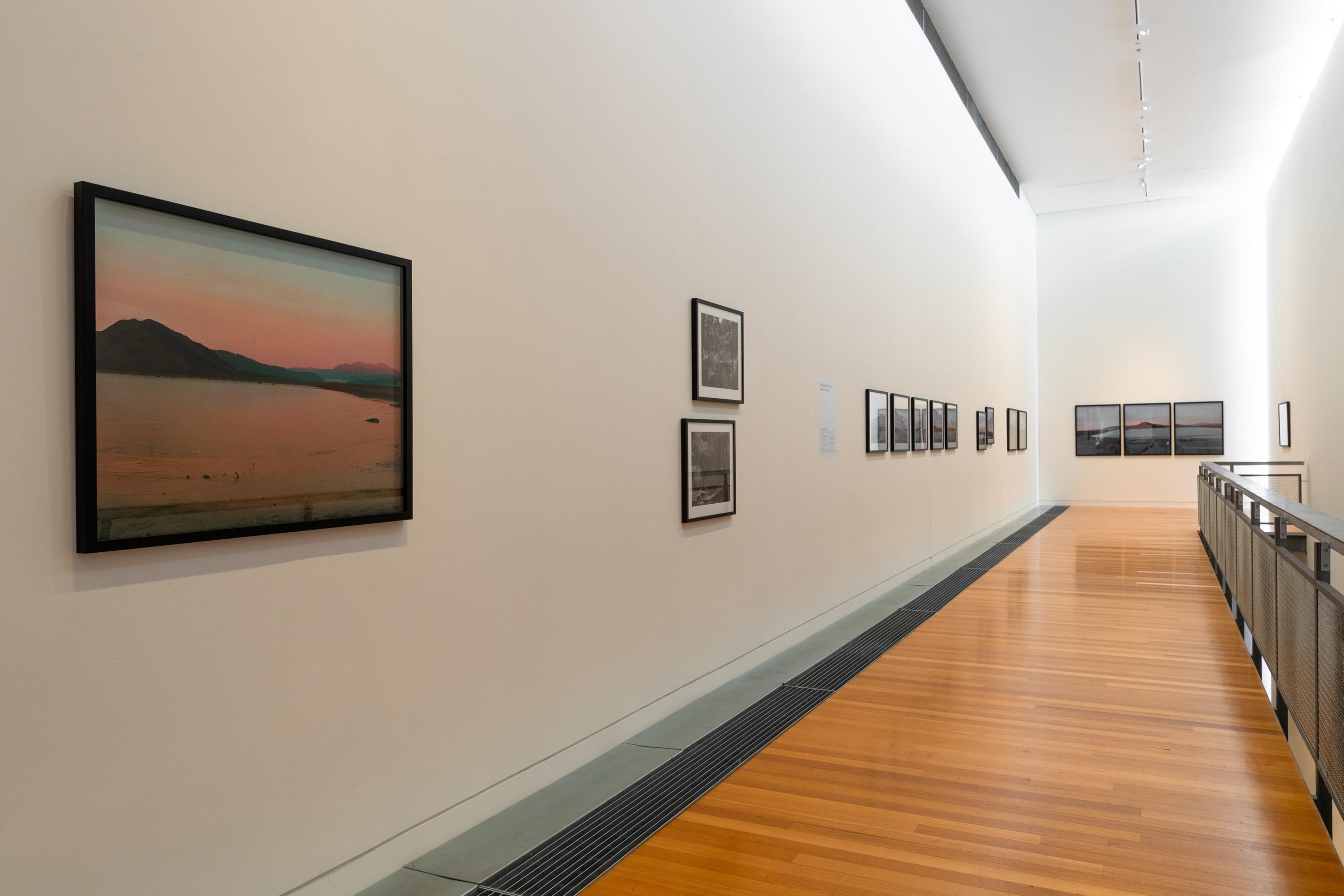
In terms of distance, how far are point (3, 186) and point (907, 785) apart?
4.28 metres

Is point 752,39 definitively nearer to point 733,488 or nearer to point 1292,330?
point 733,488

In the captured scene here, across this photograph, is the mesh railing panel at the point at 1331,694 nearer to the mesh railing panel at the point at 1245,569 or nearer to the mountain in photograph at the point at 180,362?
the mesh railing panel at the point at 1245,569

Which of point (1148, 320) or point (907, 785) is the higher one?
point (1148, 320)

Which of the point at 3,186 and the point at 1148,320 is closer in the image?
the point at 3,186

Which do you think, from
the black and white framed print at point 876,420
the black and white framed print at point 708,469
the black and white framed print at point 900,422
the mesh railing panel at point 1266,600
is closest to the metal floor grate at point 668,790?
the black and white framed print at point 708,469

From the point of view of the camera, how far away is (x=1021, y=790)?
441cm

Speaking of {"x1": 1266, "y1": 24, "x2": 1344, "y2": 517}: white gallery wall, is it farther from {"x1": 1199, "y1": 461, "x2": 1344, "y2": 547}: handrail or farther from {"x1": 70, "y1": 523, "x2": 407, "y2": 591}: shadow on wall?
{"x1": 70, "y1": 523, "x2": 407, "y2": 591}: shadow on wall

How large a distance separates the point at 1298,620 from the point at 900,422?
645cm

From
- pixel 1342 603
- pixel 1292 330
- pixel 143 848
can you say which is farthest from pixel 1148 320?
pixel 143 848

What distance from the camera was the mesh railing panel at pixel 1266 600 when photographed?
17.8ft

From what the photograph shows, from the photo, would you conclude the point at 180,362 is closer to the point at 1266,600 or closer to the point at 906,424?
the point at 1266,600

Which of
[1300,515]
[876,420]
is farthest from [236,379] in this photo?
[876,420]

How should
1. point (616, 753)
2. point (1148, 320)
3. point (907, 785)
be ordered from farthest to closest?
point (1148, 320) < point (616, 753) < point (907, 785)

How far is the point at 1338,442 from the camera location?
13.0 m
